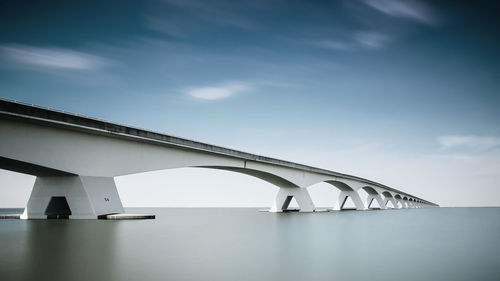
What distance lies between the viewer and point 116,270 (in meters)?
7.50

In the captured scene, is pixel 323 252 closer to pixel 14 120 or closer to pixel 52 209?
pixel 14 120

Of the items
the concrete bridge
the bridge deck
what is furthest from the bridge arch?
the concrete bridge

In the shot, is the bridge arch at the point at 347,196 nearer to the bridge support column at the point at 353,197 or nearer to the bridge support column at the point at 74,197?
the bridge support column at the point at 353,197

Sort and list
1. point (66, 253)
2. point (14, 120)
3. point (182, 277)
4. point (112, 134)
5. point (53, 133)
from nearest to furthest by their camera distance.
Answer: point (182, 277) → point (66, 253) → point (14, 120) → point (53, 133) → point (112, 134)

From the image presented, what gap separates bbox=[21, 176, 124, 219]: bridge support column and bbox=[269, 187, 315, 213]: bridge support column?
2891 cm

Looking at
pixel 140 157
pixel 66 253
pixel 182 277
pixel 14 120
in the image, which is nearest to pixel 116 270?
pixel 182 277

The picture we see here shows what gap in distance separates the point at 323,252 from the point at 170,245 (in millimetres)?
5091

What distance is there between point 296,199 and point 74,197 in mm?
33350

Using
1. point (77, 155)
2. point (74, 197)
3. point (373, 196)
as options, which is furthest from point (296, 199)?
point (373, 196)

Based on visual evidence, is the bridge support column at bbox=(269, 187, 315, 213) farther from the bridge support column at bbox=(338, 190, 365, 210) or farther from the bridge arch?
the bridge support column at bbox=(338, 190, 365, 210)

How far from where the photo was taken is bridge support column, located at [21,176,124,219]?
23.2 metres

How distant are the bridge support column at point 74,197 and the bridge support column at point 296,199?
28909 mm

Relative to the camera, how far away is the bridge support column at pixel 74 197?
2325 centimetres

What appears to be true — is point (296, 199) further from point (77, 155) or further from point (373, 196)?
point (373, 196)
